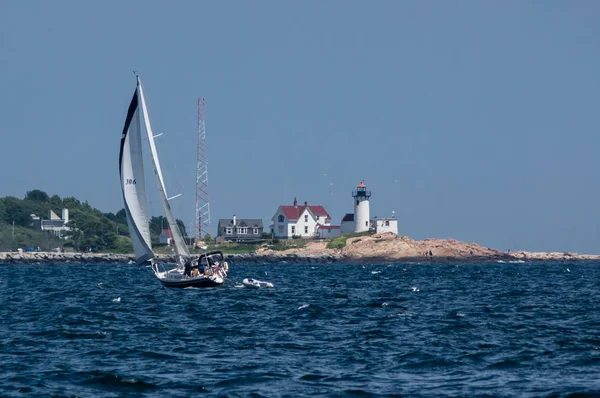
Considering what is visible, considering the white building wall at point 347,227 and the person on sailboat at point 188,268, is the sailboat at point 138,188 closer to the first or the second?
the person on sailboat at point 188,268

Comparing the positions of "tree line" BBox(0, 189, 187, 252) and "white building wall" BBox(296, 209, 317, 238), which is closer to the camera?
"white building wall" BBox(296, 209, 317, 238)

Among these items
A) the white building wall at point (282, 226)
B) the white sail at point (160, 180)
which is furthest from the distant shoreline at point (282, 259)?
the white sail at point (160, 180)

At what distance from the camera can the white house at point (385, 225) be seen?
484ft

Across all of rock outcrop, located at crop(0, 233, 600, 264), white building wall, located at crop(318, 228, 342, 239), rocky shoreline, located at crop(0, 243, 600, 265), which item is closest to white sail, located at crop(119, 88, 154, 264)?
rocky shoreline, located at crop(0, 243, 600, 265)

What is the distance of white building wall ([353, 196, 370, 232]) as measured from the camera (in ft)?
485

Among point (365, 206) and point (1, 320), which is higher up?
point (365, 206)

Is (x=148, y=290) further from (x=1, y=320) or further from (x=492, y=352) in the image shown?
(x=492, y=352)

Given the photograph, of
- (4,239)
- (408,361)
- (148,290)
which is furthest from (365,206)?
(408,361)

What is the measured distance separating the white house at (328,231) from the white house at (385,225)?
A: 769 cm

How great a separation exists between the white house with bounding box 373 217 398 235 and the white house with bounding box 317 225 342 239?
25.2 feet

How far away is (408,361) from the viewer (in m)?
25.4

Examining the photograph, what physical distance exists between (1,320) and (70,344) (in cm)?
888

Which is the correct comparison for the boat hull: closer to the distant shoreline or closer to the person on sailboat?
the person on sailboat

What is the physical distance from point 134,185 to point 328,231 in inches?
3862
